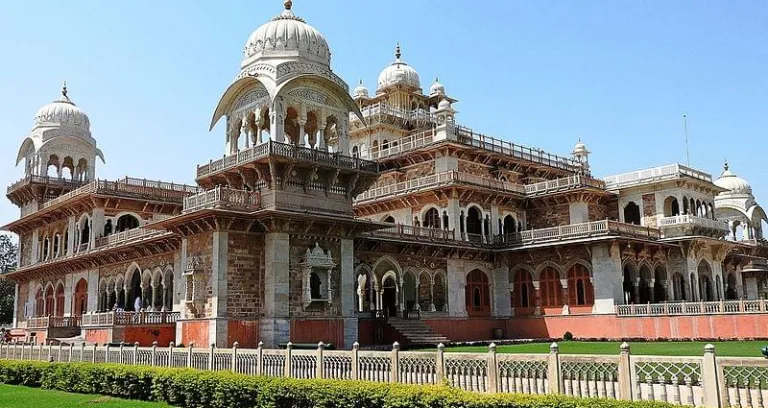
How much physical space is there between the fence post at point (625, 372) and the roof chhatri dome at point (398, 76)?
35681 millimetres

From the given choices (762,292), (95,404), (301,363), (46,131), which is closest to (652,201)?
(762,292)

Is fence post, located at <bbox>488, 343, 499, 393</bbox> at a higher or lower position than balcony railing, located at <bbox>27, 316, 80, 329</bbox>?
lower

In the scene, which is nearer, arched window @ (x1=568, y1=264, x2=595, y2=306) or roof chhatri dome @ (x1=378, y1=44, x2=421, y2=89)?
arched window @ (x1=568, y1=264, x2=595, y2=306)

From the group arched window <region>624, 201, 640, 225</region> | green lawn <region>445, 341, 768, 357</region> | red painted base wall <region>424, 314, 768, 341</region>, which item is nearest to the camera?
green lawn <region>445, 341, 768, 357</region>

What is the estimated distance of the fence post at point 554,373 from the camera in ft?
36.6

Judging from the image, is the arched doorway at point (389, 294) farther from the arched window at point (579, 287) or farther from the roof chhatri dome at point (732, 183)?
the roof chhatri dome at point (732, 183)

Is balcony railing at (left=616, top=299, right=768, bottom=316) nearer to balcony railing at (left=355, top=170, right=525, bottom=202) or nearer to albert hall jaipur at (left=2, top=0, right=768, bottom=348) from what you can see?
albert hall jaipur at (left=2, top=0, right=768, bottom=348)

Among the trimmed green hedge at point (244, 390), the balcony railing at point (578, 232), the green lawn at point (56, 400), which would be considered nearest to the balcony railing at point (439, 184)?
the balcony railing at point (578, 232)

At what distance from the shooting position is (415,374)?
1285 cm

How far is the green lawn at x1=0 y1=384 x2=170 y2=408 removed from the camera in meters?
15.3

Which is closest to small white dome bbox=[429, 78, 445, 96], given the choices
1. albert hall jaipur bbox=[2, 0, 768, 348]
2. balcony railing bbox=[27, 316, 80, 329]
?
albert hall jaipur bbox=[2, 0, 768, 348]

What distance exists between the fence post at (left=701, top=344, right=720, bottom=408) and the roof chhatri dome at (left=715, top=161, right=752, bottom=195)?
1706 inches

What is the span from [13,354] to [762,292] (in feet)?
145

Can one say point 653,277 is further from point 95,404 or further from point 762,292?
point 95,404
